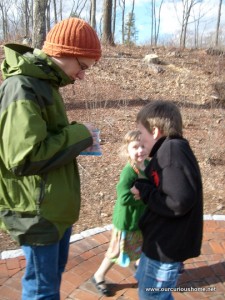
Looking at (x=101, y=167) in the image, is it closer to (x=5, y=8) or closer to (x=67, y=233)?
(x=67, y=233)

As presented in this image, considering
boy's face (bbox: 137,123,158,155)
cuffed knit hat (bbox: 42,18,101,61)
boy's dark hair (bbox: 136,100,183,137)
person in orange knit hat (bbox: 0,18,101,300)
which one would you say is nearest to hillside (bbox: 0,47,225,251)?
person in orange knit hat (bbox: 0,18,101,300)

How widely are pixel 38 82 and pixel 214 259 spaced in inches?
94.3

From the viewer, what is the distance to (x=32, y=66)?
5.68 ft

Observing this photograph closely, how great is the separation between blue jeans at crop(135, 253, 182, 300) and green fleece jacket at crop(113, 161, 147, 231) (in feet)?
1.95

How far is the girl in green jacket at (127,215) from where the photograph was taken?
2611 mm

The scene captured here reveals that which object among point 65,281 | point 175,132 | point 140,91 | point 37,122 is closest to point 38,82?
point 37,122

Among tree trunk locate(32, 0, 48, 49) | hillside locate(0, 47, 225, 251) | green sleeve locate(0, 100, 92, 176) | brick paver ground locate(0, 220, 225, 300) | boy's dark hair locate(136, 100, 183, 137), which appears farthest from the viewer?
tree trunk locate(32, 0, 48, 49)

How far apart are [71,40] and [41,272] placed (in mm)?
A: 1183

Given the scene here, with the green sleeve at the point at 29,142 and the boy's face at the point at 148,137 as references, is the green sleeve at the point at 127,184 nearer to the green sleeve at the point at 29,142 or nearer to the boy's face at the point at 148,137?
the boy's face at the point at 148,137

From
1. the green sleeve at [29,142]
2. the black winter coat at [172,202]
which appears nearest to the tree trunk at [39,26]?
the black winter coat at [172,202]

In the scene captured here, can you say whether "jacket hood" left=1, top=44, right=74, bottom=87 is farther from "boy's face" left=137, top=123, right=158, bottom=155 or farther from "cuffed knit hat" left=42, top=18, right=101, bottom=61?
"boy's face" left=137, top=123, right=158, bottom=155

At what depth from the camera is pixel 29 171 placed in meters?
1.70

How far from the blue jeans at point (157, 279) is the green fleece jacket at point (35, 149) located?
1.77ft

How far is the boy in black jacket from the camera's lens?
1857mm
